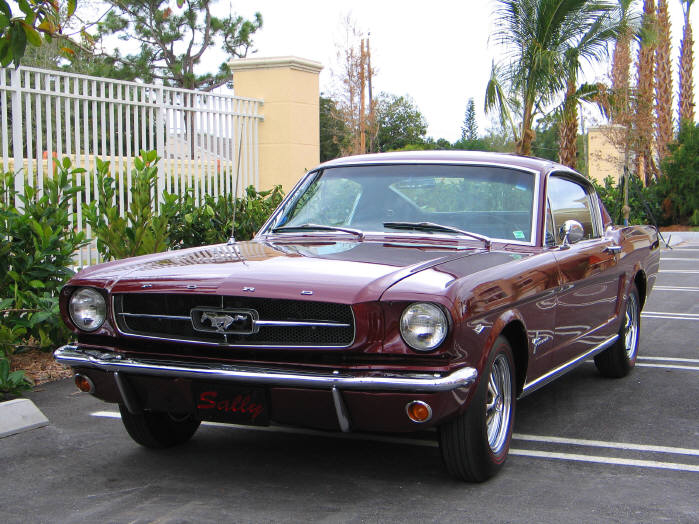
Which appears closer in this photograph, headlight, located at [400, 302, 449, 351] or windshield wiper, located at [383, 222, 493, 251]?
headlight, located at [400, 302, 449, 351]

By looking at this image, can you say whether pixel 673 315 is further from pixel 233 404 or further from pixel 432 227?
pixel 233 404

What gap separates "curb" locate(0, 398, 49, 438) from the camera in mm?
5320

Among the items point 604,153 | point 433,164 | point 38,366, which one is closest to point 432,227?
point 433,164

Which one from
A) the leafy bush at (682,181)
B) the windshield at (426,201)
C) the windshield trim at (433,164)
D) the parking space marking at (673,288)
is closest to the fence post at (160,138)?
the windshield trim at (433,164)

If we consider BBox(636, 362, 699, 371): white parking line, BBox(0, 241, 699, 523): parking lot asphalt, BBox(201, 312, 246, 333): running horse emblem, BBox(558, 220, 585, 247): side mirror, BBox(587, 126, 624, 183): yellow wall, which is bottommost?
BBox(0, 241, 699, 523): parking lot asphalt

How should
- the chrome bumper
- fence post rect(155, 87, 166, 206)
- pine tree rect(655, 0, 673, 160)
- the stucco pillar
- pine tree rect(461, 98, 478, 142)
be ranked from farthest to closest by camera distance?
pine tree rect(461, 98, 478, 142) < pine tree rect(655, 0, 673, 160) < the stucco pillar < fence post rect(155, 87, 166, 206) < the chrome bumper

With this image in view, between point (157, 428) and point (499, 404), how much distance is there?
6.12ft

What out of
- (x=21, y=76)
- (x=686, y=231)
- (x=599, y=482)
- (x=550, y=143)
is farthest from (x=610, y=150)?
(x=550, y=143)

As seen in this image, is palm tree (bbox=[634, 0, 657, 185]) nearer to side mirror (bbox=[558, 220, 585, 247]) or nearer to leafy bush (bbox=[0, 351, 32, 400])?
side mirror (bbox=[558, 220, 585, 247])

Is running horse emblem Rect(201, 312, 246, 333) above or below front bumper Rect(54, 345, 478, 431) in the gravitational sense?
above

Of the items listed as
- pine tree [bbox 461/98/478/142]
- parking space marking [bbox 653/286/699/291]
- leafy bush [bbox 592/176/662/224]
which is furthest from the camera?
pine tree [bbox 461/98/478/142]

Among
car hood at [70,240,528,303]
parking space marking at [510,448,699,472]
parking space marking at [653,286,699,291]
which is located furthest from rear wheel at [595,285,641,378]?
parking space marking at [653,286,699,291]

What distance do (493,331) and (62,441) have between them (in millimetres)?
2687

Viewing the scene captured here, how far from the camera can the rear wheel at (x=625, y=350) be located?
670cm
